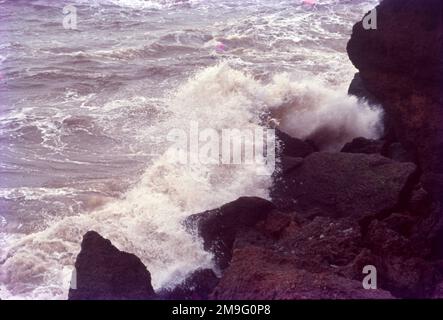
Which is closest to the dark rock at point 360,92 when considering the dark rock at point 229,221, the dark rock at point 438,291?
the dark rock at point 229,221

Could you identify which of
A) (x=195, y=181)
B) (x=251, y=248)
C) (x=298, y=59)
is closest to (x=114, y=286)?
(x=251, y=248)

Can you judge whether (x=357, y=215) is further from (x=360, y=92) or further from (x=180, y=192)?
(x=360, y=92)

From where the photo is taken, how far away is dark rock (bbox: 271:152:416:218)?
5352 mm

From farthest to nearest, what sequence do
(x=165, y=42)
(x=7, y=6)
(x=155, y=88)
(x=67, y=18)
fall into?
(x=7, y=6)
(x=67, y=18)
(x=165, y=42)
(x=155, y=88)

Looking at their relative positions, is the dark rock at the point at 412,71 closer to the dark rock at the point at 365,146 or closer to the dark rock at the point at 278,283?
the dark rock at the point at 365,146

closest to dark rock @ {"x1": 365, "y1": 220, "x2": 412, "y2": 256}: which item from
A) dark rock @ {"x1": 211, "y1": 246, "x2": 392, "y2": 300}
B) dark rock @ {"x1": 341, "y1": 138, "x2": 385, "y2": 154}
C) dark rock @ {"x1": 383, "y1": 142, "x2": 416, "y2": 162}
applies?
dark rock @ {"x1": 211, "y1": 246, "x2": 392, "y2": 300}

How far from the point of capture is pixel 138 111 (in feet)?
32.8

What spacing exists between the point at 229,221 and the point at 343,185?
4.41ft

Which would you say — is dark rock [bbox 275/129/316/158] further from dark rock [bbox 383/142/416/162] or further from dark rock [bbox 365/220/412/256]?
dark rock [bbox 365/220/412/256]

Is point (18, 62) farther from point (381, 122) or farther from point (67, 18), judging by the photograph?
point (381, 122)

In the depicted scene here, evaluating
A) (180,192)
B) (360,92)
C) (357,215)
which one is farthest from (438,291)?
(360,92)

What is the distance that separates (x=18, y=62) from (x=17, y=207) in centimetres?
713

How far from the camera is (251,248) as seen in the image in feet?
14.0

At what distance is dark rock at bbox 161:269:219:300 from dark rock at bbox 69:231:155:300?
251 millimetres
